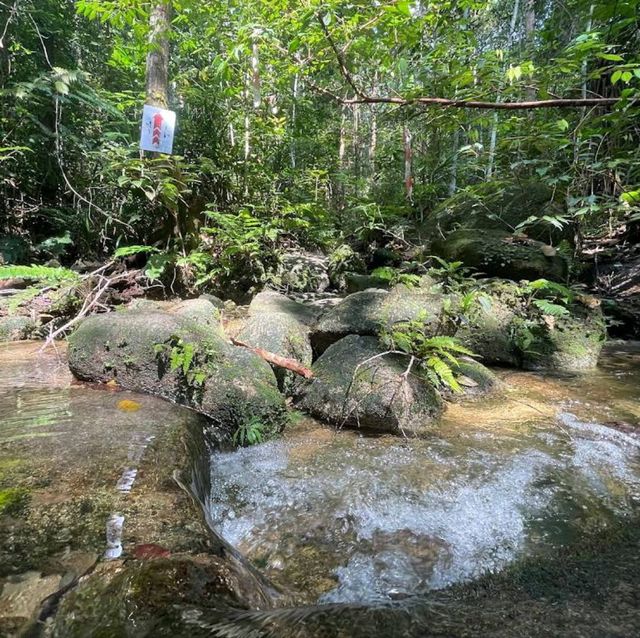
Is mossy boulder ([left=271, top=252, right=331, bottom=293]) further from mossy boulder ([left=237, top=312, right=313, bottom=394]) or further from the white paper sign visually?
mossy boulder ([left=237, top=312, right=313, bottom=394])

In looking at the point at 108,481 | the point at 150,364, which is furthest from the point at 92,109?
the point at 108,481

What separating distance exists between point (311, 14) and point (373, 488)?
3362 mm

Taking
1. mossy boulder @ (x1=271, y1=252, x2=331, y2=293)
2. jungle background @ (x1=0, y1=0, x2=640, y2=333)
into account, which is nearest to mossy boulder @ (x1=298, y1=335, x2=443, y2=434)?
jungle background @ (x1=0, y1=0, x2=640, y2=333)

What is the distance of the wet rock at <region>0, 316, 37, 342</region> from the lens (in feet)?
19.3

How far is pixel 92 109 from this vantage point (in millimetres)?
9938

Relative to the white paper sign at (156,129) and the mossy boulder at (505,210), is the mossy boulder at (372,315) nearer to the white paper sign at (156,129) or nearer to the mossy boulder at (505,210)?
the mossy boulder at (505,210)

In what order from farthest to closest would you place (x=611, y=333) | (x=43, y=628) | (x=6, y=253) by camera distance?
(x=6, y=253), (x=611, y=333), (x=43, y=628)

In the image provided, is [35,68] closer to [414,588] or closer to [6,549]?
[6,549]

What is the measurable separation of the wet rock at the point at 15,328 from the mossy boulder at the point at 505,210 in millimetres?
7653

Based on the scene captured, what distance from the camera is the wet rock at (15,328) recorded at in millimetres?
5871

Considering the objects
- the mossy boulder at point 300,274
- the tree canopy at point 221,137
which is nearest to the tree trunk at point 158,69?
the tree canopy at point 221,137

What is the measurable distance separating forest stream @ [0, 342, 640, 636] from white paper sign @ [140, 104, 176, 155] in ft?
14.5

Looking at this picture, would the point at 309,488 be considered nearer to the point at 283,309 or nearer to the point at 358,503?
the point at 358,503

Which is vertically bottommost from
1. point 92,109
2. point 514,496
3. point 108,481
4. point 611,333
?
point 514,496
